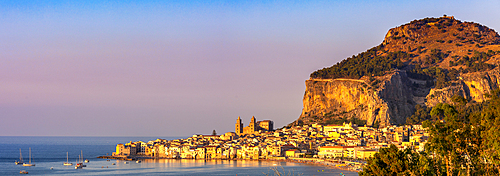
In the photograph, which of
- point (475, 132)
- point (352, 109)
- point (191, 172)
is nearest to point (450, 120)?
point (475, 132)

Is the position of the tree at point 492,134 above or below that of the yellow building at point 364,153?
above

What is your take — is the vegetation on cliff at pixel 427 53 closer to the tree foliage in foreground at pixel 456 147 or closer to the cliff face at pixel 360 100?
the cliff face at pixel 360 100


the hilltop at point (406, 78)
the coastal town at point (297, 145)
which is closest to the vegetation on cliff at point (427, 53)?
the hilltop at point (406, 78)

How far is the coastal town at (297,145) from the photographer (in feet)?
227

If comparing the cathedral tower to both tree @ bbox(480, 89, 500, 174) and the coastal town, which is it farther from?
tree @ bbox(480, 89, 500, 174)

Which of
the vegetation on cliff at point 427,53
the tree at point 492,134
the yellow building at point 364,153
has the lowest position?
the yellow building at point 364,153

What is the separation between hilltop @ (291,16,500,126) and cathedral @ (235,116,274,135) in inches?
185

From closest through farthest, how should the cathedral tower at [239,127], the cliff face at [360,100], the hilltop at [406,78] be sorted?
the cliff face at [360,100]
the hilltop at [406,78]
the cathedral tower at [239,127]

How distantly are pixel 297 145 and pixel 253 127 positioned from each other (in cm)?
1994

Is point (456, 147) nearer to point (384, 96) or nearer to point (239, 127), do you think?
point (384, 96)

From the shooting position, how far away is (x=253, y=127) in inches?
3802

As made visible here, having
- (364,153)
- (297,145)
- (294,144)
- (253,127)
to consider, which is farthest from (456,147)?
(253,127)

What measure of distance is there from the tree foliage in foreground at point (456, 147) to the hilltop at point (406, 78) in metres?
66.4

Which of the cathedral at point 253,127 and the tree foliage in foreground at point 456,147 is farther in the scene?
the cathedral at point 253,127
